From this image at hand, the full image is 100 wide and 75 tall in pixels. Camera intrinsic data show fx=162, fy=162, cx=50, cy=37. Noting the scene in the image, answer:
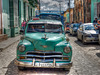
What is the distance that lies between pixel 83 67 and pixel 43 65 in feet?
5.97

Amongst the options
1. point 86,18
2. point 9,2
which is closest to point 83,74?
point 9,2

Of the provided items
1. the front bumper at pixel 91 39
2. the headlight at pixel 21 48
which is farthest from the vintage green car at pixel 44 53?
the front bumper at pixel 91 39

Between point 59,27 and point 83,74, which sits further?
point 59,27

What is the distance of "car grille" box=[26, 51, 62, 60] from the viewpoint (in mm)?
4852

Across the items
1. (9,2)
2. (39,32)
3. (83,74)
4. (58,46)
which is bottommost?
(83,74)

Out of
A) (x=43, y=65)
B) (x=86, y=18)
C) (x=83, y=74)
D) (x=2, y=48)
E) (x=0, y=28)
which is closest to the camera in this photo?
(x=43, y=65)

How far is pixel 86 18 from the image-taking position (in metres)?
30.0

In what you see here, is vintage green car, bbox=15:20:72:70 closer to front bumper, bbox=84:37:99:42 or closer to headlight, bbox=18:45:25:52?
headlight, bbox=18:45:25:52

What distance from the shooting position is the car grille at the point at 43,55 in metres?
4.85

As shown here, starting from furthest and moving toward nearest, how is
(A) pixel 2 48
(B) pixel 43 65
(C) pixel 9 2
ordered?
(C) pixel 9 2, (A) pixel 2 48, (B) pixel 43 65

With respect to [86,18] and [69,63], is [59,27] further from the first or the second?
[86,18]

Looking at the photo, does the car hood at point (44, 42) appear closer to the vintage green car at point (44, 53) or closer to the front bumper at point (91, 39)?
the vintage green car at point (44, 53)

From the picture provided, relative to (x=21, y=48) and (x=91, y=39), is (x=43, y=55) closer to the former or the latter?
(x=21, y=48)

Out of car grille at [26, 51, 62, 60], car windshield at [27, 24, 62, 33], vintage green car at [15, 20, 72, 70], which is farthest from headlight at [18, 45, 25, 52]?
car windshield at [27, 24, 62, 33]
